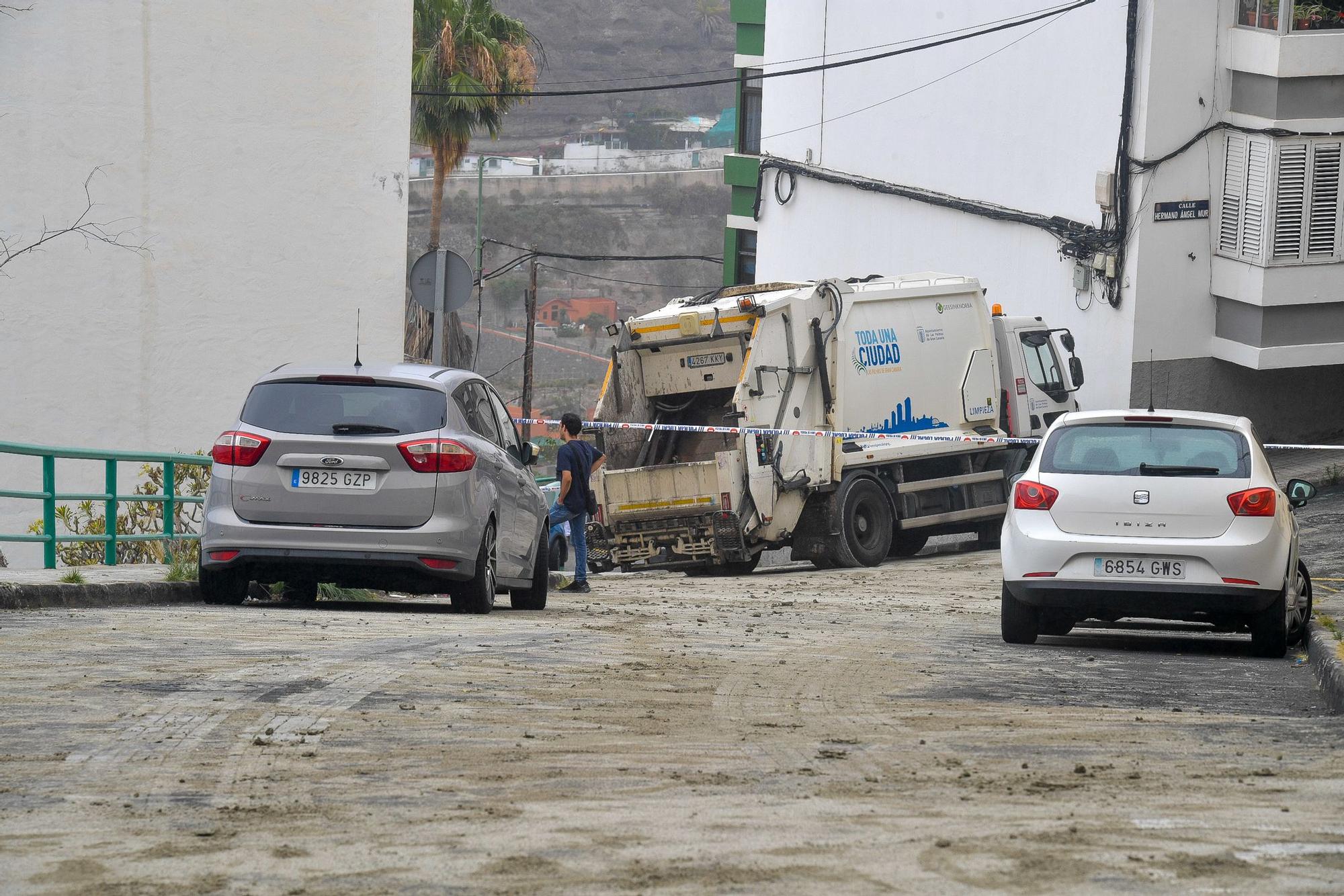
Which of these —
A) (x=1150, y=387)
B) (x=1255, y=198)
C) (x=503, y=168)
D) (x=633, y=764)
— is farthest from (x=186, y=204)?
(x=503, y=168)

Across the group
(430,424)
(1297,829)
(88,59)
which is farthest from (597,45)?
(1297,829)

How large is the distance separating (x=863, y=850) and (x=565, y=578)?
494 inches

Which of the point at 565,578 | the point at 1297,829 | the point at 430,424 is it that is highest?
the point at 430,424

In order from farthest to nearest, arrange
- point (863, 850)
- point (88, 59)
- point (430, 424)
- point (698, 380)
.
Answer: point (88, 59)
point (698, 380)
point (430, 424)
point (863, 850)

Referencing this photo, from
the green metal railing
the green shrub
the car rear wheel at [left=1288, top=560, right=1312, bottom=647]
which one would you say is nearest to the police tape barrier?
the green shrub

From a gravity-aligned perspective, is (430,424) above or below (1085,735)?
above

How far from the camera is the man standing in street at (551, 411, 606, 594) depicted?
633 inches

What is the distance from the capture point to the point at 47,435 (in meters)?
20.7

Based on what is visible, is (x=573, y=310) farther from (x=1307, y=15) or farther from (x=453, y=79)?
(x=1307, y=15)

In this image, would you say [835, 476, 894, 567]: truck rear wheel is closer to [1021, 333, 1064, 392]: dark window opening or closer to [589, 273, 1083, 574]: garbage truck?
[589, 273, 1083, 574]: garbage truck

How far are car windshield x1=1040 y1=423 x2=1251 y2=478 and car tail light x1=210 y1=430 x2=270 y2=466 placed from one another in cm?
473

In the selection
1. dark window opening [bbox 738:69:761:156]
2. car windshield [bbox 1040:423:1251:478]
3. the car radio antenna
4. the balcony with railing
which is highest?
dark window opening [bbox 738:69:761:156]

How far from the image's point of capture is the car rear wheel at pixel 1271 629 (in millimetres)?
10234

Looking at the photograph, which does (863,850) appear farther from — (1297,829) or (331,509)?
(331,509)
